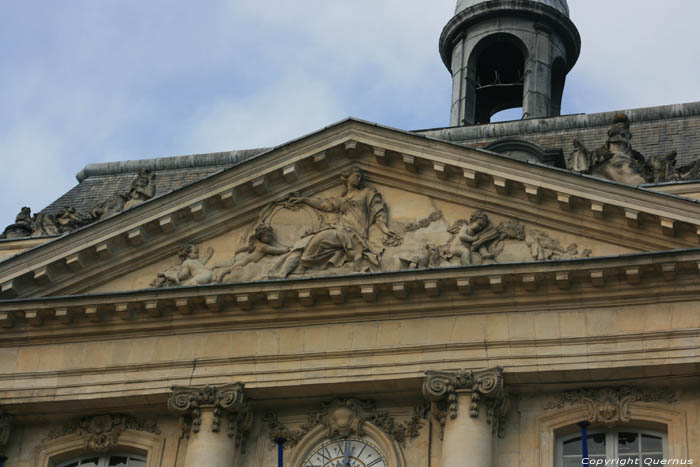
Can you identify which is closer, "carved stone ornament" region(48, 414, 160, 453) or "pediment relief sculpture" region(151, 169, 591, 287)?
"pediment relief sculpture" region(151, 169, 591, 287)

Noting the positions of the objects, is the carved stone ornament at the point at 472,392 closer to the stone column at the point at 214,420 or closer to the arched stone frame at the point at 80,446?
the stone column at the point at 214,420

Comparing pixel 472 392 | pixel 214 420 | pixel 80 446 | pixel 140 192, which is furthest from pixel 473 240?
pixel 80 446

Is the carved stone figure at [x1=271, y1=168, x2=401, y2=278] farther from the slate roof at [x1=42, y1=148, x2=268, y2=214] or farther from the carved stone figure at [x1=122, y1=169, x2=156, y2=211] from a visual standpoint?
the slate roof at [x1=42, y1=148, x2=268, y2=214]

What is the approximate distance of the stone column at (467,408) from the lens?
25578mm

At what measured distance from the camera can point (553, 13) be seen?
37.9 m

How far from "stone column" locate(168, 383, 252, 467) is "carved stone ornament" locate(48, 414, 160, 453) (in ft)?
3.06

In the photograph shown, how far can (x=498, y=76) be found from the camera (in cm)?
3875

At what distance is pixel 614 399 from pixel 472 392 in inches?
87.9

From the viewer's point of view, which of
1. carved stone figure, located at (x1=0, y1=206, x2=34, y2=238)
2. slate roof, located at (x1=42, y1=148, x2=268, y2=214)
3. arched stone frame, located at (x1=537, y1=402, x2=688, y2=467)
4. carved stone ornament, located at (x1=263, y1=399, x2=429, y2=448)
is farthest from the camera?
slate roof, located at (x1=42, y1=148, x2=268, y2=214)

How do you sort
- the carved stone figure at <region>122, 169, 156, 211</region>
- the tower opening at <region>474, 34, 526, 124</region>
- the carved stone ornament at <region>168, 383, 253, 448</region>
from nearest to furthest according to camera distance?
1. the carved stone ornament at <region>168, 383, 253, 448</region>
2. the carved stone figure at <region>122, 169, 156, 211</region>
3. the tower opening at <region>474, 34, 526, 124</region>

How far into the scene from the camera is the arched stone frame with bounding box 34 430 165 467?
27484 millimetres

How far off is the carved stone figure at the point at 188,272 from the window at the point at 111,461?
2.96 m

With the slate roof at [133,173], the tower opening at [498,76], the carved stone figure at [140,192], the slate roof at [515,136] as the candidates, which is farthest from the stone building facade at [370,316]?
the tower opening at [498,76]

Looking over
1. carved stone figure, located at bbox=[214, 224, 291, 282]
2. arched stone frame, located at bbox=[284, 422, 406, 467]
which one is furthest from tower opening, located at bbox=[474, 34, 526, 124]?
arched stone frame, located at bbox=[284, 422, 406, 467]
